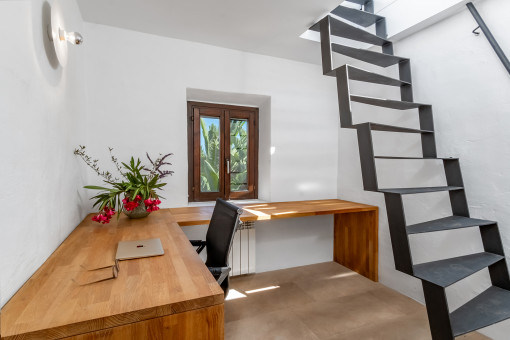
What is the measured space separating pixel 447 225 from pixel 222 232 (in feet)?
4.92

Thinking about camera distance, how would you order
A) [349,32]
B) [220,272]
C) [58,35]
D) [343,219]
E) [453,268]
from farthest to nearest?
1. [343,219]
2. [349,32]
3. [453,268]
4. [220,272]
5. [58,35]

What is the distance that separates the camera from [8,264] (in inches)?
33.4

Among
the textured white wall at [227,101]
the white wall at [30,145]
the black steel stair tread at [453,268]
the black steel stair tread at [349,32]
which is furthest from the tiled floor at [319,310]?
the black steel stair tread at [349,32]

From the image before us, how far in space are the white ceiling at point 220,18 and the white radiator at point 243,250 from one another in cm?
186

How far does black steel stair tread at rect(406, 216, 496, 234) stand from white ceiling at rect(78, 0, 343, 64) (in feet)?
5.66

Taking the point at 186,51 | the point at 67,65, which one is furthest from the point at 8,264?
the point at 186,51

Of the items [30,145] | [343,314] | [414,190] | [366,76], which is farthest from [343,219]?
[30,145]

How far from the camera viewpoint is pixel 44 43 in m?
1.22

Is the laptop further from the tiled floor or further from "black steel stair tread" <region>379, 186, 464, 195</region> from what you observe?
"black steel stair tread" <region>379, 186, 464, 195</region>

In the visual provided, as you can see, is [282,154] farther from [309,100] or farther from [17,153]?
[17,153]

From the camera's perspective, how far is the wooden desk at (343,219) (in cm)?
230

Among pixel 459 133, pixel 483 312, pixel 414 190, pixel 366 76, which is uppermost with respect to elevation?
pixel 366 76

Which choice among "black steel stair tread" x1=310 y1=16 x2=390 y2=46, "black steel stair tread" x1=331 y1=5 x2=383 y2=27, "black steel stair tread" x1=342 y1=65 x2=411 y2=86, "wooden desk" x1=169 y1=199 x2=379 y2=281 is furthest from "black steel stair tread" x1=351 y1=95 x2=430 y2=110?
"wooden desk" x1=169 y1=199 x2=379 y2=281

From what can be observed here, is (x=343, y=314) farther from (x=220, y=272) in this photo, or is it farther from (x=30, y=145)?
(x=30, y=145)
